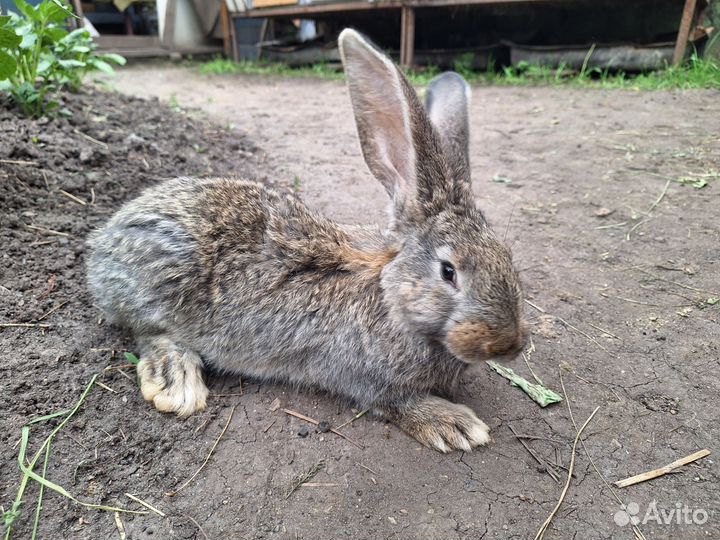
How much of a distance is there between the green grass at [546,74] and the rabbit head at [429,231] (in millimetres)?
6030

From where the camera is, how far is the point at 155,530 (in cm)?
170

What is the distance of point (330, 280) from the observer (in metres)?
2.41

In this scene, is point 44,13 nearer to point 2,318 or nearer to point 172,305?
point 2,318

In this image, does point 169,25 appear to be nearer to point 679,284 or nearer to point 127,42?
point 127,42

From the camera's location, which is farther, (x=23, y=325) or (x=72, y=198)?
(x=72, y=198)

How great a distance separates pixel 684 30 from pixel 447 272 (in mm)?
7482

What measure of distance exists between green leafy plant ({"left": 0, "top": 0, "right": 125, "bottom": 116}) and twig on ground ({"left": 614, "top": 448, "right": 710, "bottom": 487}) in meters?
3.79

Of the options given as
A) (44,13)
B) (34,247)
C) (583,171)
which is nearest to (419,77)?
(583,171)

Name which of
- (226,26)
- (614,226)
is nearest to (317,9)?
(226,26)

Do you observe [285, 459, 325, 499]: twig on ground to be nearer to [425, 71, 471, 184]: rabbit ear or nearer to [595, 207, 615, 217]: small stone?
[425, 71, 471, 184]: rabbit ear

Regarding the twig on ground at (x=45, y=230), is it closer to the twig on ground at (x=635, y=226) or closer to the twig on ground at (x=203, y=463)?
the twig on ground at (x=203, y=463)

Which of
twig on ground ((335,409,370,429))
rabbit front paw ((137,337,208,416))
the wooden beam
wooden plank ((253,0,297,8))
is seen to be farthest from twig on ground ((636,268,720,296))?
wooden plank ((253,0,297,8))

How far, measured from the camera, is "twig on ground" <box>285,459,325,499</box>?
6.13 ft

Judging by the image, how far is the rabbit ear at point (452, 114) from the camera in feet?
8.18
